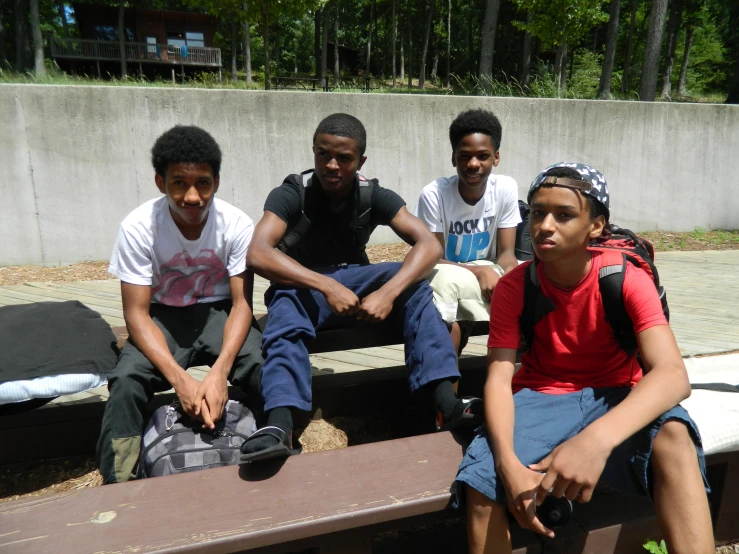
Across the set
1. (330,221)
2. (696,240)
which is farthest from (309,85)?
(330,221)

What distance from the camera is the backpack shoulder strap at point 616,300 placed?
2197 millimetres

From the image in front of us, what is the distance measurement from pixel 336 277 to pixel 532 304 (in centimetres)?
112

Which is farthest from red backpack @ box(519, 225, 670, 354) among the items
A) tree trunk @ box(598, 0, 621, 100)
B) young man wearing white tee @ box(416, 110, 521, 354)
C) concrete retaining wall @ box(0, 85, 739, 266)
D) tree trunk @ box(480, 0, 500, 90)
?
tree trunk @ box(598, 0, 621, 100)

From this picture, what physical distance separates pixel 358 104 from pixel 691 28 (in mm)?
36133

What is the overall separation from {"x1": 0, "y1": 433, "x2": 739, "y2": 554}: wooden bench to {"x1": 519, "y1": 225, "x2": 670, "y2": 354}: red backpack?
1.85ft

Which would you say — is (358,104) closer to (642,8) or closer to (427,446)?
(427,446)

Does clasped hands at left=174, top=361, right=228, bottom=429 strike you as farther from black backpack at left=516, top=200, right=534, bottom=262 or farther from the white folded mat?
black backpack at left=516, top=200, right=534, bottom=262

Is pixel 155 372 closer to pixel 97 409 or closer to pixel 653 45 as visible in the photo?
pixel 97 409

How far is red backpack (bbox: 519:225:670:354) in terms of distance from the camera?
221cm

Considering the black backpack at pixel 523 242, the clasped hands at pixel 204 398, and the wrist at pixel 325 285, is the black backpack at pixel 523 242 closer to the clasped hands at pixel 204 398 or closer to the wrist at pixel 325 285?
the wrist at pixel 325 285

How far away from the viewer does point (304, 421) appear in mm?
3268

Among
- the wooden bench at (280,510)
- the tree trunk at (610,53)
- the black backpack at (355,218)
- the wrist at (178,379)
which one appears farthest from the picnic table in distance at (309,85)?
the wooden bench at (280,510)

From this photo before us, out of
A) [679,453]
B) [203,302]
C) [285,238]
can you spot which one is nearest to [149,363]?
[203,302]

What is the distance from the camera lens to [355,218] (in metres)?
3.28
